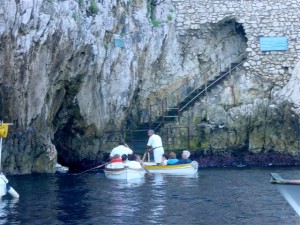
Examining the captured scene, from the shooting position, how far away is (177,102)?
3481 centimetres

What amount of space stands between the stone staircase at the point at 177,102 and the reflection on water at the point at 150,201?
260 inches

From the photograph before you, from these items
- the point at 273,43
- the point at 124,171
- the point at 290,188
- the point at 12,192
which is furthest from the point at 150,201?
the point at 273,43

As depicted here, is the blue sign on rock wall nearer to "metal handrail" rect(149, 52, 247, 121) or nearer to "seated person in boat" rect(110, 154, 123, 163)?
"metal handrail" rect(149, 52, 247, 121)

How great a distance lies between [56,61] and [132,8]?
6.60m

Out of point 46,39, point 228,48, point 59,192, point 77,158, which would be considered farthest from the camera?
point 228,48

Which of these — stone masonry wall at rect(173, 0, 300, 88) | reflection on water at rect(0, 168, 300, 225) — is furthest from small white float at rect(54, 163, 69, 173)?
stone masonry wall at rect(173, 0, 300, 88)

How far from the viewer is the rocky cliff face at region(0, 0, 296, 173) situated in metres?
27.0

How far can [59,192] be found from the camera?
74.6 ft

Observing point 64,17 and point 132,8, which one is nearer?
point 64,17

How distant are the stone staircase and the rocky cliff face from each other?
387mm

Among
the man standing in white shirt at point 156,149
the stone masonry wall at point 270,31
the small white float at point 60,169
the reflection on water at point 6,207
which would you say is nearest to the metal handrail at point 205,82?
the stone masonry wall at point 270,31

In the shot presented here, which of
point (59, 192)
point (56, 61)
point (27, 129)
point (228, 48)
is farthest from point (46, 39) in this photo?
point (228, 48)

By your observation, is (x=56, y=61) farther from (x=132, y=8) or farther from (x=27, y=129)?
(x=132, y=8)

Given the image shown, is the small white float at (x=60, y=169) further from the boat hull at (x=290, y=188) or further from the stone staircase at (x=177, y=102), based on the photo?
the boat hull at (x=290, y=188)
